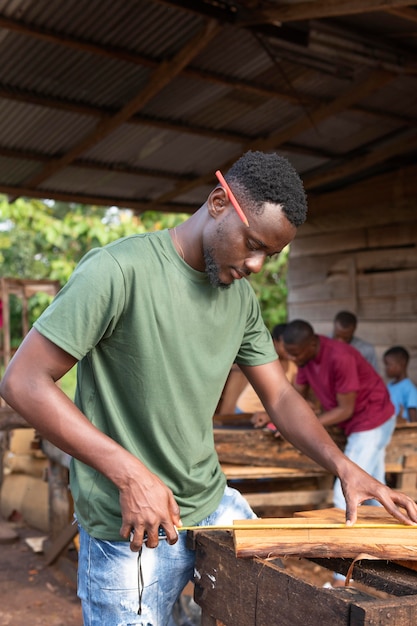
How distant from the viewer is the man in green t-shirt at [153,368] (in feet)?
6.48

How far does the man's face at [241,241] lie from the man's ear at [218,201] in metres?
0.02

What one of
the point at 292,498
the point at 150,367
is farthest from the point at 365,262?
the point at 150,367

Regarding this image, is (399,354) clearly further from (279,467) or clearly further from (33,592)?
(33,592)

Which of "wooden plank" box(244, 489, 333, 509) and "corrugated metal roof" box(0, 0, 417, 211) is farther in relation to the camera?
"wooden plank" box(244, 489, 333, 509)

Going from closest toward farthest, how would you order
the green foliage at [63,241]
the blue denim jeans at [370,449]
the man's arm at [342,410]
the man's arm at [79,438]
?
the man's arm at [79,438] → the man's arm at [342,410] → the blue denim jeans at [370,449] → the green foliage at [63,241]

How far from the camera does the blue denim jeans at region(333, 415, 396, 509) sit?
17.8ft

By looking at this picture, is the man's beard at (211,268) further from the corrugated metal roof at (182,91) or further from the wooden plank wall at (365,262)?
the wooden plank wall at (365,262)

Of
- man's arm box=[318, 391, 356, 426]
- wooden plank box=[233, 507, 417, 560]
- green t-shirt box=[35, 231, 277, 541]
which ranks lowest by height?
wooden plank box=[233, 507, 417, 560]

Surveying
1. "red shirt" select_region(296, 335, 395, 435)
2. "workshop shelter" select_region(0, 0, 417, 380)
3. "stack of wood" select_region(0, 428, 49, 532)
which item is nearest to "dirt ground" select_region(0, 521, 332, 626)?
"stack of wood" select_region(0, 428, 49, 532)

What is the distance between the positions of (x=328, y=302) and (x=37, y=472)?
4.28 metres

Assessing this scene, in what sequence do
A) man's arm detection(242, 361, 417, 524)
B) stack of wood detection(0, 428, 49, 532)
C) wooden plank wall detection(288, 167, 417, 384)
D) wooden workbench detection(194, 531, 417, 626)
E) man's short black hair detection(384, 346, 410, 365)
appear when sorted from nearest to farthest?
wooden workbench detection(194, 531, 417, 626), man's arm detection(242, 361, 417, 524), stack of wood detection(0, 428, 49, 532), man's short black hair detection(384, 346, 410, 365), wooden plank wall detection(288, 167, 417, 384)

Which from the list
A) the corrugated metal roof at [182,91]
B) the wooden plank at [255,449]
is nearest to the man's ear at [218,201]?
the corrugated metal roof at [182,91]

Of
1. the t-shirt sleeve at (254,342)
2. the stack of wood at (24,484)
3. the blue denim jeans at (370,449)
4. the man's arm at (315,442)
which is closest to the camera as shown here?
the man's arm at (315,442)

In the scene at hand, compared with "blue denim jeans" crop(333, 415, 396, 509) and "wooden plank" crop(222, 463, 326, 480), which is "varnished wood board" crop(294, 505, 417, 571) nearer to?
"wooden plank" crop(222, 463, 326, 480)
